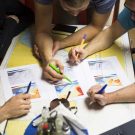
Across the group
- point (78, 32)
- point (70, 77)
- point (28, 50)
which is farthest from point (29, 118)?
point (78, 32)

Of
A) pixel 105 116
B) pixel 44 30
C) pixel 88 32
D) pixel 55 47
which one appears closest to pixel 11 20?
pixel 44 30

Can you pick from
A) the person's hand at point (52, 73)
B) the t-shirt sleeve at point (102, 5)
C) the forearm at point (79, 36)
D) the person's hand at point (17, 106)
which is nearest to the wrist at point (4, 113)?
the person's hand at point (17, 106)

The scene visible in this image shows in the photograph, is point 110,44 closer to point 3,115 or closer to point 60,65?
point 60,65

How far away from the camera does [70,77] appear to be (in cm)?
124

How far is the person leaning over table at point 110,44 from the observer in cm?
112

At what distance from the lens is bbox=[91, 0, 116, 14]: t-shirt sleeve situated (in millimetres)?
1336

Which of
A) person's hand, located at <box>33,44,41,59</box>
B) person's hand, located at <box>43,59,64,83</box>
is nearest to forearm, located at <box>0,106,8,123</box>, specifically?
person's hand, located at <box>43,59,64,83</box>

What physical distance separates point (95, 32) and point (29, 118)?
0.63 meters

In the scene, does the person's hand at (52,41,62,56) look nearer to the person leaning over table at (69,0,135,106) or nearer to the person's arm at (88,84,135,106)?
the person leaning over table at (69,0,135,106)

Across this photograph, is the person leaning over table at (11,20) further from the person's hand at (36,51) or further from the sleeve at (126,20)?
the sleeve at (126,20)

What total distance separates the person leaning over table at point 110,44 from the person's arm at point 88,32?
0.12ft

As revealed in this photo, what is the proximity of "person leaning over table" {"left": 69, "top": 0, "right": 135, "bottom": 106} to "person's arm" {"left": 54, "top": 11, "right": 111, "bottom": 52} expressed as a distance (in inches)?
1.4

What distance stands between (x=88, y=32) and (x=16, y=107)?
60 cm

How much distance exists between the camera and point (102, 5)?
135 centimetres
